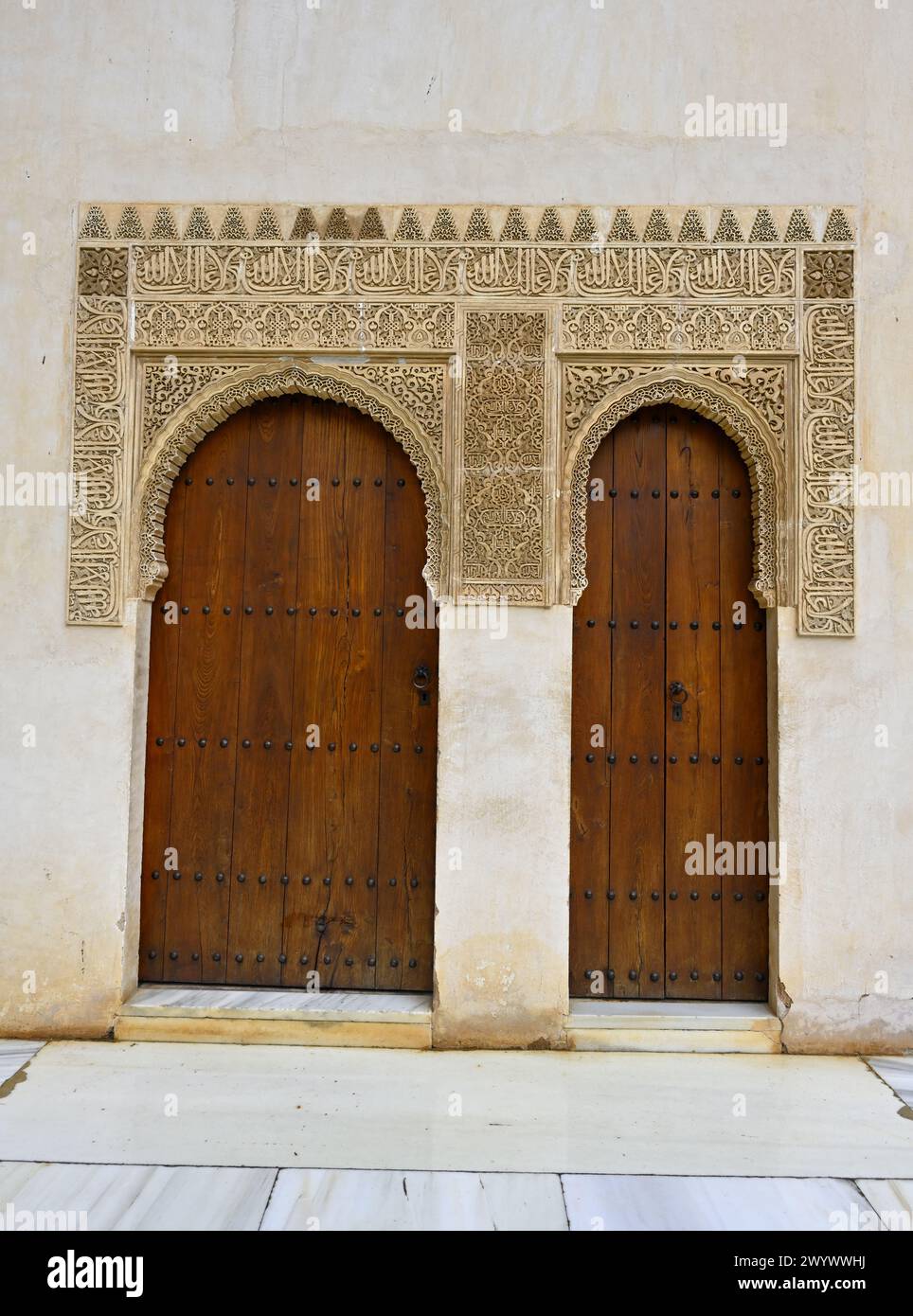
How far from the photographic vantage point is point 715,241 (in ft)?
10.6

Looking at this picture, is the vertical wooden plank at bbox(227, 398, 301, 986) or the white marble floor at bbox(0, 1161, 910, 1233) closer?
the white marble floor at bbox(0, 1161, 910, 1233)

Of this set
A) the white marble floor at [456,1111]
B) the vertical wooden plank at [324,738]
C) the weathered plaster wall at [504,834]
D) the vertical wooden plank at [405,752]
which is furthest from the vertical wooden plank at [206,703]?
the weathered plaster wall at [504,834]

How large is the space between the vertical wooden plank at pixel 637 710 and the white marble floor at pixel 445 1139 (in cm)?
40

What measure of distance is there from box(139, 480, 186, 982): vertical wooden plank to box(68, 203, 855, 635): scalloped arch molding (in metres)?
0.12

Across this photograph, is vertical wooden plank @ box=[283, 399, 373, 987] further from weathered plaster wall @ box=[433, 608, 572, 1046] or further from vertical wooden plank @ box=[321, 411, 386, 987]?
weathered plaster wall @ box=[433, 608, 572, 1046]

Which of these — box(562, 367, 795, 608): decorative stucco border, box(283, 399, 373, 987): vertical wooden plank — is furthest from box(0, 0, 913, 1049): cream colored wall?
box(283, 399, 373, 987): vertical wooden plank

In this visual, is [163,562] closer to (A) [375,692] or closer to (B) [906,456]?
(A) [375,692]

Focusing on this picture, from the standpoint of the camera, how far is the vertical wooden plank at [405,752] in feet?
10.7

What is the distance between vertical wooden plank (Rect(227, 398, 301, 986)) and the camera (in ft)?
10.8

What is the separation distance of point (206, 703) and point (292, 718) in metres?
0.31

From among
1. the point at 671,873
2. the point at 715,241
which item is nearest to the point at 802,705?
the point at 671,873

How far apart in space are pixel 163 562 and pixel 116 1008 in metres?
1.49

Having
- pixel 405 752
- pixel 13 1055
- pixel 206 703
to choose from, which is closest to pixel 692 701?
pixel 405 752

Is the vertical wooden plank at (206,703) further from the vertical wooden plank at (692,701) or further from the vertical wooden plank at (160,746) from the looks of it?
the vertical wooden plank at (692,701)
